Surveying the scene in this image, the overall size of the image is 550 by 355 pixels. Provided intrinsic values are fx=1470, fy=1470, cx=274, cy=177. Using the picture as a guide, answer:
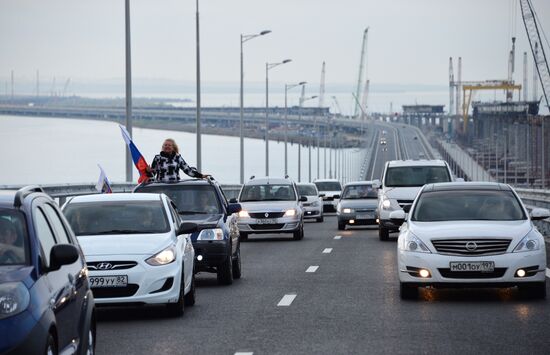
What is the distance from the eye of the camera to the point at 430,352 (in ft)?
38.8

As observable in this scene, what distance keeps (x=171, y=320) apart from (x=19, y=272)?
6.14m

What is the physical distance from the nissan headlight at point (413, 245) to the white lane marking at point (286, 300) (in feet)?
4.72

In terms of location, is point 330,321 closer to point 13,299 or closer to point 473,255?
point 473,255

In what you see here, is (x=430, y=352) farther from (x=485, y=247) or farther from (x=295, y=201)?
(x=295, y=201)

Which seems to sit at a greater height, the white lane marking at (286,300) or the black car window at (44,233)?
the black car window at (44,233)

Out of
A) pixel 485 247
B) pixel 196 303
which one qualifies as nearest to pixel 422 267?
pixel 485 247

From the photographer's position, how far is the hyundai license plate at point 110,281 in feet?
48.0

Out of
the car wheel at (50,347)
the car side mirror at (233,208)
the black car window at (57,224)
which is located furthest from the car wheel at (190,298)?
the car wheel at (50,347)

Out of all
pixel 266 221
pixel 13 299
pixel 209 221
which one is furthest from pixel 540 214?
pixel 266 221

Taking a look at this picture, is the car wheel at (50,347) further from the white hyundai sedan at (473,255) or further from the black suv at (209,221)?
the black suv at (209,221)

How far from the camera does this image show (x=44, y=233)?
9719 mm

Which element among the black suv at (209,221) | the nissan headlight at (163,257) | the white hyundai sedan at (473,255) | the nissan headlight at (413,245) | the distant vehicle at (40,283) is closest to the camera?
the distant vehicle at (40,283)

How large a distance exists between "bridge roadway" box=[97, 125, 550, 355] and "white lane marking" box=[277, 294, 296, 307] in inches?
0.5

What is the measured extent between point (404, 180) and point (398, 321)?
769 inches
